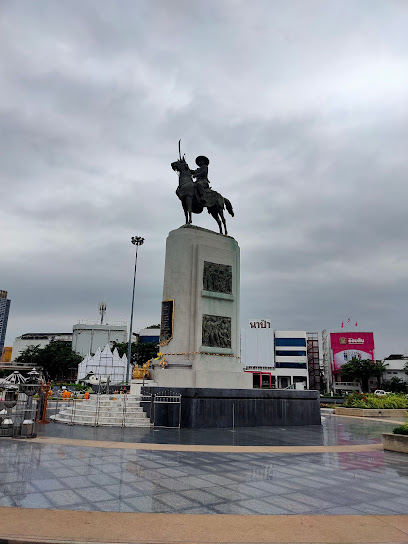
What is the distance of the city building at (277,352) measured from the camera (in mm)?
98562

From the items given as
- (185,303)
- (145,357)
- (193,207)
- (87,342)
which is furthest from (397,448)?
(87,342)

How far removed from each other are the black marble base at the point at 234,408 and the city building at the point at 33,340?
112m

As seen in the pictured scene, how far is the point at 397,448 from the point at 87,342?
339ft

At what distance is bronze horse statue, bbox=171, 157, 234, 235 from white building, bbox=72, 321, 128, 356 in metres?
88.3

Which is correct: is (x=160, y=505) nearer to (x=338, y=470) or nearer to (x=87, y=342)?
(x=338, y=470)

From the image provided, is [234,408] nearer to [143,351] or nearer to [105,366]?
[105,366]

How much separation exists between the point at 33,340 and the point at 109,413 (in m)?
116

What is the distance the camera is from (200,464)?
10.0 metres

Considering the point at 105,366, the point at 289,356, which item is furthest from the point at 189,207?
the point at 289,356

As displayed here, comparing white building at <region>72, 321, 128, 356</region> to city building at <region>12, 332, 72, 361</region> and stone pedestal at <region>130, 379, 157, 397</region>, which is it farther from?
stone pedestal at <region>130, 379, 157, 397</region>

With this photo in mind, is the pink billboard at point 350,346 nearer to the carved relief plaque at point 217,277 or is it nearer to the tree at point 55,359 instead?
the tree at point 55,359

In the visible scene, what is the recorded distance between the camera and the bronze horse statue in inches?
967

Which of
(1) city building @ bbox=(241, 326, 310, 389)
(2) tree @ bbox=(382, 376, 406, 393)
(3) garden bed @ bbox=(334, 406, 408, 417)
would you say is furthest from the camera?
(1) city building @ bbox=(241, 326, 310, 389)

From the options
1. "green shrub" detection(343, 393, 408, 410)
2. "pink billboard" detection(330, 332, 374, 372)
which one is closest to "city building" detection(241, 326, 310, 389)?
"pink billboard" detection(330, 332, 374, 372)
